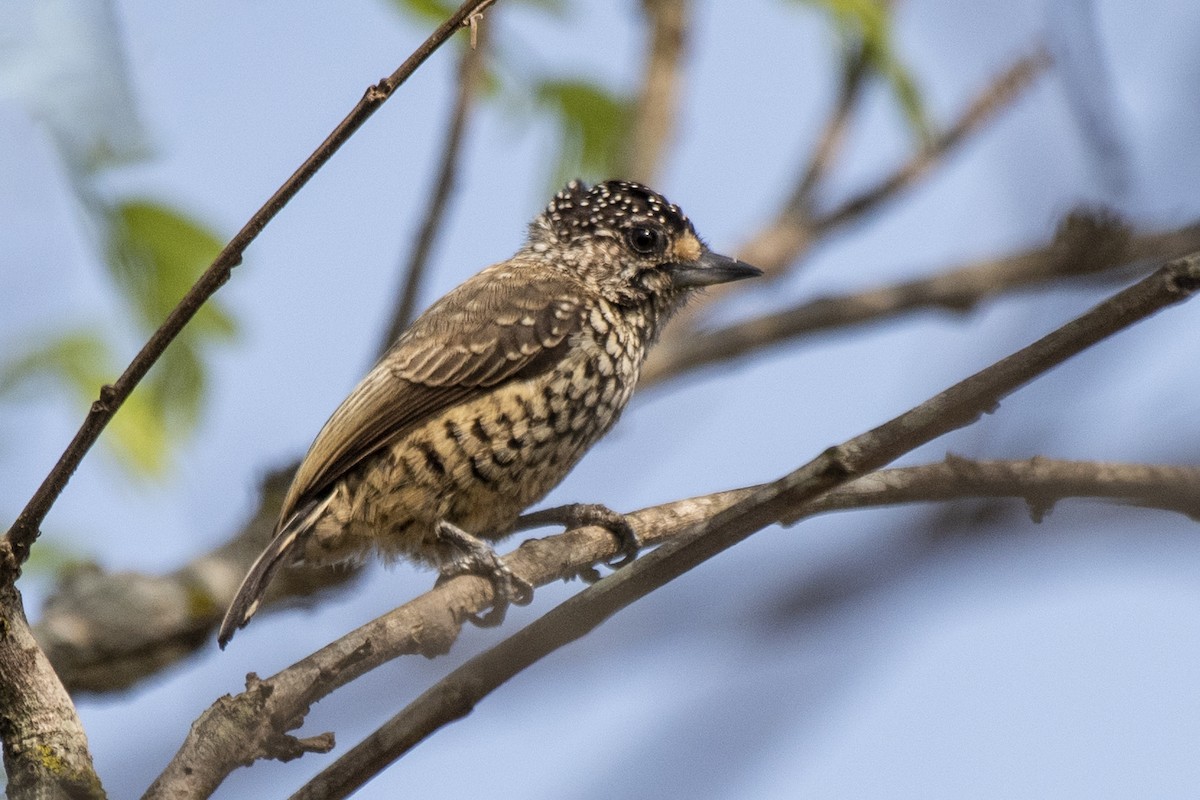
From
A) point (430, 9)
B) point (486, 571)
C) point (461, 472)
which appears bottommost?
point (486, 571)

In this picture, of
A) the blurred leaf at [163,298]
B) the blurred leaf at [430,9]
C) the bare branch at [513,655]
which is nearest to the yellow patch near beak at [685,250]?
the blurred leaf at [430,9]

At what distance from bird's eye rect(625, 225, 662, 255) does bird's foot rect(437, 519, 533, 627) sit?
4.32ft

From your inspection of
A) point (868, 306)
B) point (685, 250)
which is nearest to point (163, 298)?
point (685, 250)

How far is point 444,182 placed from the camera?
4781 mm

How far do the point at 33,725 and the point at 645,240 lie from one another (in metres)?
3.00

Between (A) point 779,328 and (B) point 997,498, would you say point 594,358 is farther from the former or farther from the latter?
(B) point 997,498

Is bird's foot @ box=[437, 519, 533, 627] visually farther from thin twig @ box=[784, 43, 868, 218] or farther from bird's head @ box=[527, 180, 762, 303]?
thin twig @ box=[784, 43, 868, 218]

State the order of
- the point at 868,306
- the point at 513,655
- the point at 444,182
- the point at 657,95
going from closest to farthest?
1. the point at 513,655
2. the point at 444,182
3. the point at 868,306
4. the point at 657,95

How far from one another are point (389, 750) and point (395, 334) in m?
2.81

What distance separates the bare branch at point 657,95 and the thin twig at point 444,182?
126 cm

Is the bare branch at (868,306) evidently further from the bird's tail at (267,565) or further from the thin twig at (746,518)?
the thin twig at (746,518)

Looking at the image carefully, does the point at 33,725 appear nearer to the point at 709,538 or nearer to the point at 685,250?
the point at 709,538

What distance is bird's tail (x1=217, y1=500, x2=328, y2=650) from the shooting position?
3.55m

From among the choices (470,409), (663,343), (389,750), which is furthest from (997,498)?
(663,343)
